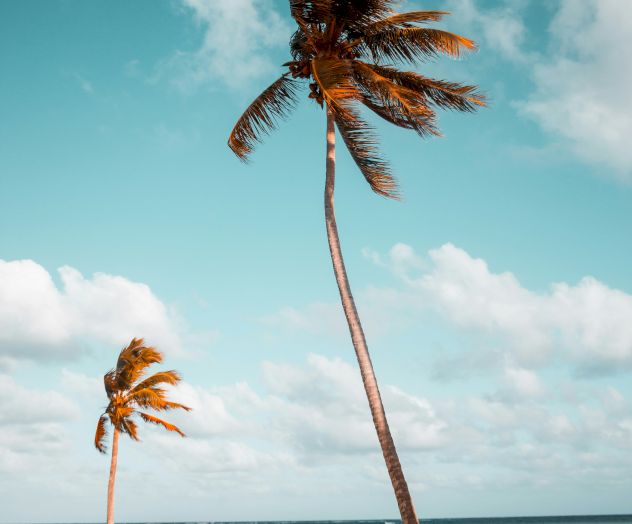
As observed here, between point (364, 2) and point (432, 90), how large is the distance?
2.52 metres

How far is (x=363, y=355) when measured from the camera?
1287 cm

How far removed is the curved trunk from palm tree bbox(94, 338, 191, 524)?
52.9ft

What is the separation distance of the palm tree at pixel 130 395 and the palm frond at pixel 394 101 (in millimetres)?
17035

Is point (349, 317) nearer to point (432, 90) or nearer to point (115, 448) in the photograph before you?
point (432, 90)

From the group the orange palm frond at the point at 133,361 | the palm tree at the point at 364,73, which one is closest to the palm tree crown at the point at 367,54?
the palm tree at the point at 364,73

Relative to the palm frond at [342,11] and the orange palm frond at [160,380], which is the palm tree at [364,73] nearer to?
the palm frond at [342,11]

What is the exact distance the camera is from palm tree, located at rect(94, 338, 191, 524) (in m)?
28.0

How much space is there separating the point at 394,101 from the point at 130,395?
19.8 metres

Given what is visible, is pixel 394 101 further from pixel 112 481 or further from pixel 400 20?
pixel 112 481

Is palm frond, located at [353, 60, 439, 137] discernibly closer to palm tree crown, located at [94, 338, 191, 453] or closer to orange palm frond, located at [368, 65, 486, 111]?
orange palm frond, located at [368, 65, 486, 111]

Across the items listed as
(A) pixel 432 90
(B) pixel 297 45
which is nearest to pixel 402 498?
(A) pixel 432 90

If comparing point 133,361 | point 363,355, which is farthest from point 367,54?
point 133,361

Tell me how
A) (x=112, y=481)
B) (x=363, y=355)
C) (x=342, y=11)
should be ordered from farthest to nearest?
(x=112, y=481)
(x=342, y=11)
(x=363, y=355)

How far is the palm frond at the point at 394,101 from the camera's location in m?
13.8
